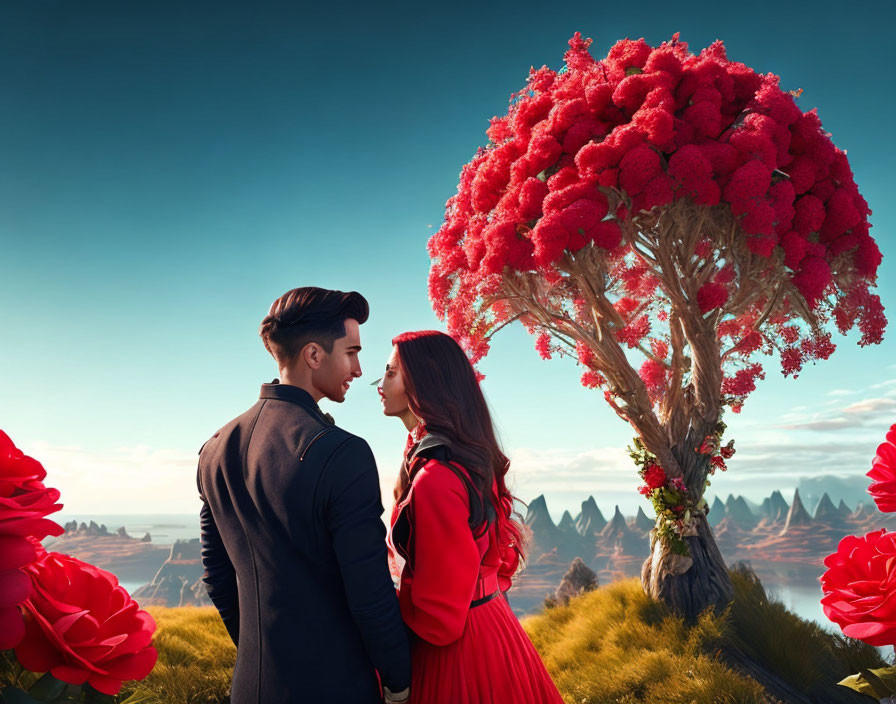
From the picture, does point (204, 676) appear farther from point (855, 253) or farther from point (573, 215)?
point (855, 253)

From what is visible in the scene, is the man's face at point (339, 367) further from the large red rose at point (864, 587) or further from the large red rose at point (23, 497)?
the large red rose at point (864, 587)

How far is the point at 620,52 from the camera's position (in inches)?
259

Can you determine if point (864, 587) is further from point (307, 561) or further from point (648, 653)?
point (648, 653)

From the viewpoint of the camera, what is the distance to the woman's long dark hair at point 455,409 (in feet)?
8.19

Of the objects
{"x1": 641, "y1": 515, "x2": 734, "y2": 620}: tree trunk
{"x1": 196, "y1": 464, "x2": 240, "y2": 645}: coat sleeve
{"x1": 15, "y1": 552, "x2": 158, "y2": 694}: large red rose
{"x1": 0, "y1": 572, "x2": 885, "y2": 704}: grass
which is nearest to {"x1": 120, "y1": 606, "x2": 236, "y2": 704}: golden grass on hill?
{"x1": 0, "y1": 572, "x2": 885, "y2": 704}: grass

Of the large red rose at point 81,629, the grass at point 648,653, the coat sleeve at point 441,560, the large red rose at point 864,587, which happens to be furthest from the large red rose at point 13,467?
the grass at point 648,653

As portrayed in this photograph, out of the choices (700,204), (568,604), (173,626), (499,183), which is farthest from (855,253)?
(173,626)

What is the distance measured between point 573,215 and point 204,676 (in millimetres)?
5432

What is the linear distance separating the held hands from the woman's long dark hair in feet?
2.09

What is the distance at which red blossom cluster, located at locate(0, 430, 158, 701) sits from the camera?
115cm

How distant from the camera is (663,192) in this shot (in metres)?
5.79

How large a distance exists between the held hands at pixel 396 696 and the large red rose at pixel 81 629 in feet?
3.84

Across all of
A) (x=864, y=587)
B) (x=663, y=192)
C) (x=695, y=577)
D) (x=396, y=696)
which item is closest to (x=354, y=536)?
(x=396, y=696)

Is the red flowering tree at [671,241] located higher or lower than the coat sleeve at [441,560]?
higher
